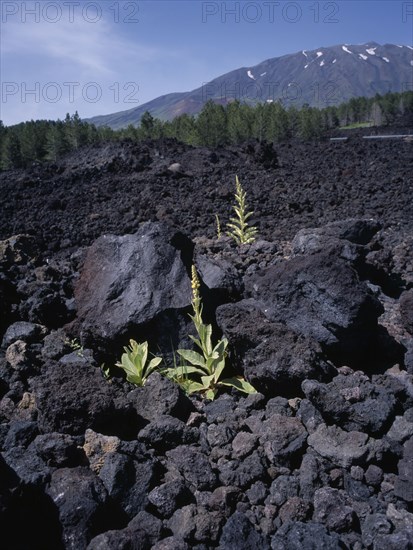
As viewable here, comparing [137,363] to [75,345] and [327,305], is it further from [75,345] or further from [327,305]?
[327,305]

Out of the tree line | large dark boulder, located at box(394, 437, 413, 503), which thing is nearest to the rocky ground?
large dark boulder, located at box(394, 437, 413, 503)

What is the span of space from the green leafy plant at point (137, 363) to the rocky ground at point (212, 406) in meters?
0.13

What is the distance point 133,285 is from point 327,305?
5.17 feet

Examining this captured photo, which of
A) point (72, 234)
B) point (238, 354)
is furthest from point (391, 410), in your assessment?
point (72, 234)

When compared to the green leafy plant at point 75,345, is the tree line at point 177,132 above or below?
above

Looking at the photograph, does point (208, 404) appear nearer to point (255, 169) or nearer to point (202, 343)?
point (202, 343)

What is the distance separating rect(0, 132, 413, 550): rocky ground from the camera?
242 centimetres

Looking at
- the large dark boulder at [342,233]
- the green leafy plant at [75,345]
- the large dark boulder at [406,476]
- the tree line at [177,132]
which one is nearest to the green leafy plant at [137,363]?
the green leafy plant at [75,345]

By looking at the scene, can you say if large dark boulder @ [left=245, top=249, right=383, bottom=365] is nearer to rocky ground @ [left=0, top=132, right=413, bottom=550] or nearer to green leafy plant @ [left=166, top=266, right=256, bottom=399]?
rocky ground @ [left=0, top=132, right=413, bottom=550]

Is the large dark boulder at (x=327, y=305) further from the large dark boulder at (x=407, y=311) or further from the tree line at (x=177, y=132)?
the tree line at (x=177, y=132)

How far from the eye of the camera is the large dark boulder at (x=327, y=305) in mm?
3908

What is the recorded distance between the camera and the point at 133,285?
14.0 feet

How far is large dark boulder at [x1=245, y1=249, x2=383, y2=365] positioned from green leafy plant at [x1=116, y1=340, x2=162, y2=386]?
1.04 m

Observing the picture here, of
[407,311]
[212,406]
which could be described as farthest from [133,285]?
[407,311]
